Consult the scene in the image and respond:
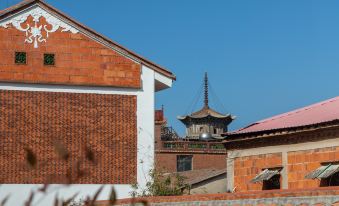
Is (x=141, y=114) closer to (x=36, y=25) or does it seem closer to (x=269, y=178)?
(x=36, y=25)

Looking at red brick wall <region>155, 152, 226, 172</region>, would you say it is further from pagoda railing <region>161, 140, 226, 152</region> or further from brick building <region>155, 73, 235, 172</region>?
pagoda railing <region>161, 140, 226, 152</region>

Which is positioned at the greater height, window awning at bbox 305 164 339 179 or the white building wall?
the white building wall

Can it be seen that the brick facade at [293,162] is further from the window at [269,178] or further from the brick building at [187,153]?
the brick building at [187,153]

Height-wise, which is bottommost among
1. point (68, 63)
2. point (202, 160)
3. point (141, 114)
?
point (202, 160)

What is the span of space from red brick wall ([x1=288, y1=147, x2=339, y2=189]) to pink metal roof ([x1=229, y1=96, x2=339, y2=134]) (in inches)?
32.1

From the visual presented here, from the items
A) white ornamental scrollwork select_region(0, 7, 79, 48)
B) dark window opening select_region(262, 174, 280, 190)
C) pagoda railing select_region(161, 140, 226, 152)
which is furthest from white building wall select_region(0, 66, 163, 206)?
pagoda railing select_region(161, 140, 226, 152)

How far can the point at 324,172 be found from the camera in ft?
67.3

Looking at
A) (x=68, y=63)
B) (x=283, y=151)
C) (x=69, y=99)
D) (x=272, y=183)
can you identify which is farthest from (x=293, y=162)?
(x=68, y=63)

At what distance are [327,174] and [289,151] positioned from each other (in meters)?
2.34

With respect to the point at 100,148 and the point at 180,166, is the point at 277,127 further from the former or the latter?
the point at 180,166

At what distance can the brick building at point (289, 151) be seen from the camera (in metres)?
20.9

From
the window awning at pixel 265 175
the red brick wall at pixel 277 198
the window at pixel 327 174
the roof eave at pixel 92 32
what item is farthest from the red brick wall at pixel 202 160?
the red brick wall at pixel 277 198

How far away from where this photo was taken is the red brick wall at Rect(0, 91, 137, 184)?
24.6 m

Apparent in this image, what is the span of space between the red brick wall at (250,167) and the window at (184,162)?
36.7 m
